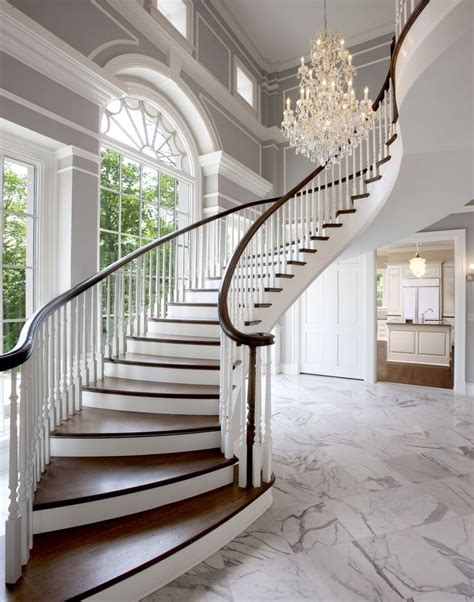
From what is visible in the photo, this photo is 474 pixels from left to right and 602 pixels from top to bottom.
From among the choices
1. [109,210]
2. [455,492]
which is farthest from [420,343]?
[109,210]

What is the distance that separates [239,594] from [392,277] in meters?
10.6

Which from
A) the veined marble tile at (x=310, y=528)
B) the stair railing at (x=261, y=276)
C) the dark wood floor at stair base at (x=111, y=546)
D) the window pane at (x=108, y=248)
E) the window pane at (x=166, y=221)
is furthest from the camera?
the window pane at (x=166, y=221)

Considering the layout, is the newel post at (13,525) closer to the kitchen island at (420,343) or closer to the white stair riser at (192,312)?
the white stair riser at (192,312)

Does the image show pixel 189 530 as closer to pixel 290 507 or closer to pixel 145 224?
pixel 290 507

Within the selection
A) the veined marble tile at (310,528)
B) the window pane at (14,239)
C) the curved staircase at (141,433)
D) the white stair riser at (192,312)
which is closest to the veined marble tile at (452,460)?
the veined marble tile at (310,528)

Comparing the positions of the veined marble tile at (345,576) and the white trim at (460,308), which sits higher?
the white trim at (460,308)

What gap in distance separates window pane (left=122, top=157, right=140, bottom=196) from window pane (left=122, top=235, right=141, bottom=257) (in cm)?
51

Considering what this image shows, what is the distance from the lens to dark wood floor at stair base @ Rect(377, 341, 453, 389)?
234 inches

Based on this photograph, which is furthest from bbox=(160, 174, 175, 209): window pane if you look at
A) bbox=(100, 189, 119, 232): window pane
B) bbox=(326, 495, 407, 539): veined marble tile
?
bbox=(326, 495, 407, 539): veined marble tile

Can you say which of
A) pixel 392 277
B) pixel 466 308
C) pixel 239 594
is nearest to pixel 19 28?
pixel 239 594

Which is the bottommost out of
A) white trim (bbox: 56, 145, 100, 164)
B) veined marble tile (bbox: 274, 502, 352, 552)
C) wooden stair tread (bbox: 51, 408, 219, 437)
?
veined marble tile (bbox: 274, 502, 352, 552)

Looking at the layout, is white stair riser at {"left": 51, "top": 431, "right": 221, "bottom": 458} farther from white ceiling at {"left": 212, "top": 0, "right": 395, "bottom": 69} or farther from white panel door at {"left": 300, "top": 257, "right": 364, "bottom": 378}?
white ceiling at {"left": 212, "top": 0, "right": 395, "bottom": 69}

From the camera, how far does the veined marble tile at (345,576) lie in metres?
1.60

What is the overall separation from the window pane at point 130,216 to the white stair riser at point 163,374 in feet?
5.22
